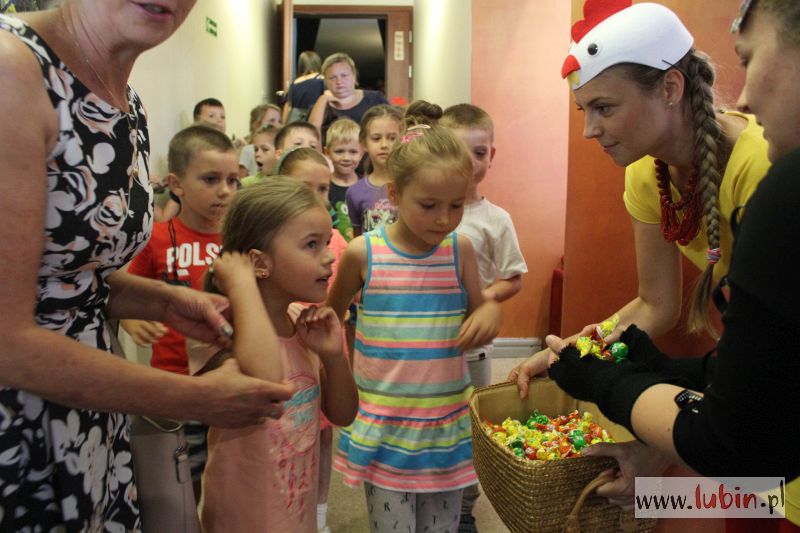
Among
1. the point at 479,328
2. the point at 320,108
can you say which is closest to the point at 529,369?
the point at 479,328

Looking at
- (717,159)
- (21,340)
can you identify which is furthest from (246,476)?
(717,159)

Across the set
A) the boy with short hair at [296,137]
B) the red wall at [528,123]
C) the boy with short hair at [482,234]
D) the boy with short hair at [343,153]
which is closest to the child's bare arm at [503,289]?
the boy with short hair at [482,234]

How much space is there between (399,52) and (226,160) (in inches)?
294

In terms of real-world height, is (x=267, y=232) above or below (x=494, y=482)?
above

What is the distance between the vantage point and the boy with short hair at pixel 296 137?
378 centimetres

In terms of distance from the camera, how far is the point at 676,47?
1529 mm

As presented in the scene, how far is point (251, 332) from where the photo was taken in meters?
1.31

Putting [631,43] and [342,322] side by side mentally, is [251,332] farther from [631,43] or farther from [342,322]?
[631,43]

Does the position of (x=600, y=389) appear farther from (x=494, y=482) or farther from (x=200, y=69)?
(x=200, y=69)

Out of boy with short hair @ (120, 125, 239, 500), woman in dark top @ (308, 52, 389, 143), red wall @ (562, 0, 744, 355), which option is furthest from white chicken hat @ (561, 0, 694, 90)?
woman in dark top @ (308, 52, 389, 143)

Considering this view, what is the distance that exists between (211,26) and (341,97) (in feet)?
4.20

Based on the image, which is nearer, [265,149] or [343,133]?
[343,133]

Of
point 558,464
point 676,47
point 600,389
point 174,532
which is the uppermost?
point 676,47

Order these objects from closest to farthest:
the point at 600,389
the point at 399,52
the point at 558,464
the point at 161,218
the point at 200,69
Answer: the point at 600,389 → the point at 558,464 → the point at 161,218 → the point at 200,69 → the point at 399,52
